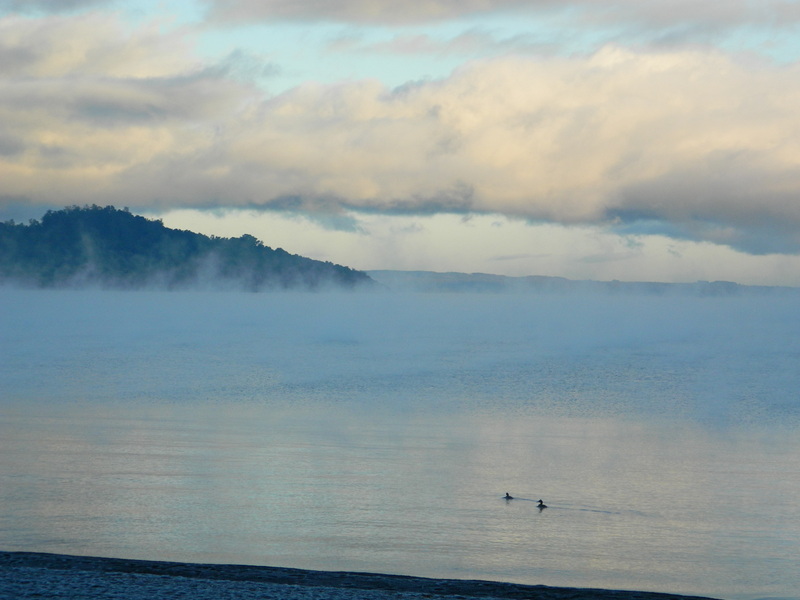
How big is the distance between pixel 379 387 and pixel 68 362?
85.9 ft

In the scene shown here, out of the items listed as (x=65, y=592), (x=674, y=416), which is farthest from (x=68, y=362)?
(x=65, y=592)

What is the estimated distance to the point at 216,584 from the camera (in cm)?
1196

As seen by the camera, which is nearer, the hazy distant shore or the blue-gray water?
the hazy distant shore

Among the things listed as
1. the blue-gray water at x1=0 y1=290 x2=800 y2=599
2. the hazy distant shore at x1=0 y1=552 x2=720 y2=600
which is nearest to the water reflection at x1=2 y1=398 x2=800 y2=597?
the blue-gray water at x1=0 y1=290 x2=800 y2=599

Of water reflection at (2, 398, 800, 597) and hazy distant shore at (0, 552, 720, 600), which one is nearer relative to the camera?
hazy distant shore at (0, 552, 720, 600)

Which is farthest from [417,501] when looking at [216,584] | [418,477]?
[216,584]

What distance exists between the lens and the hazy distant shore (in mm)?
11273

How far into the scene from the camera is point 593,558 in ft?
47.8

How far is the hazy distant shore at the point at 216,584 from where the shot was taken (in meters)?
11.3

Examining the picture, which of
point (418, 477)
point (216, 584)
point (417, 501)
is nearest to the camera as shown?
point (216, 584)

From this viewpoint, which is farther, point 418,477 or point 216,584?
point 418,477

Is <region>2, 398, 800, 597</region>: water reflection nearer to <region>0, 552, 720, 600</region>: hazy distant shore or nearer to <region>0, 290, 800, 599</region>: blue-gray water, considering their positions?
<region>0, 290, 800, 599</region>: blue-gray water

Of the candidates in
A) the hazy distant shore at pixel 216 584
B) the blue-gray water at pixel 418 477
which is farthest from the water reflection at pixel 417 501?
the hazy distant shore at pixel 216 584

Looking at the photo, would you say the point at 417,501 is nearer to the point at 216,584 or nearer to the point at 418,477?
the point at 418,477
